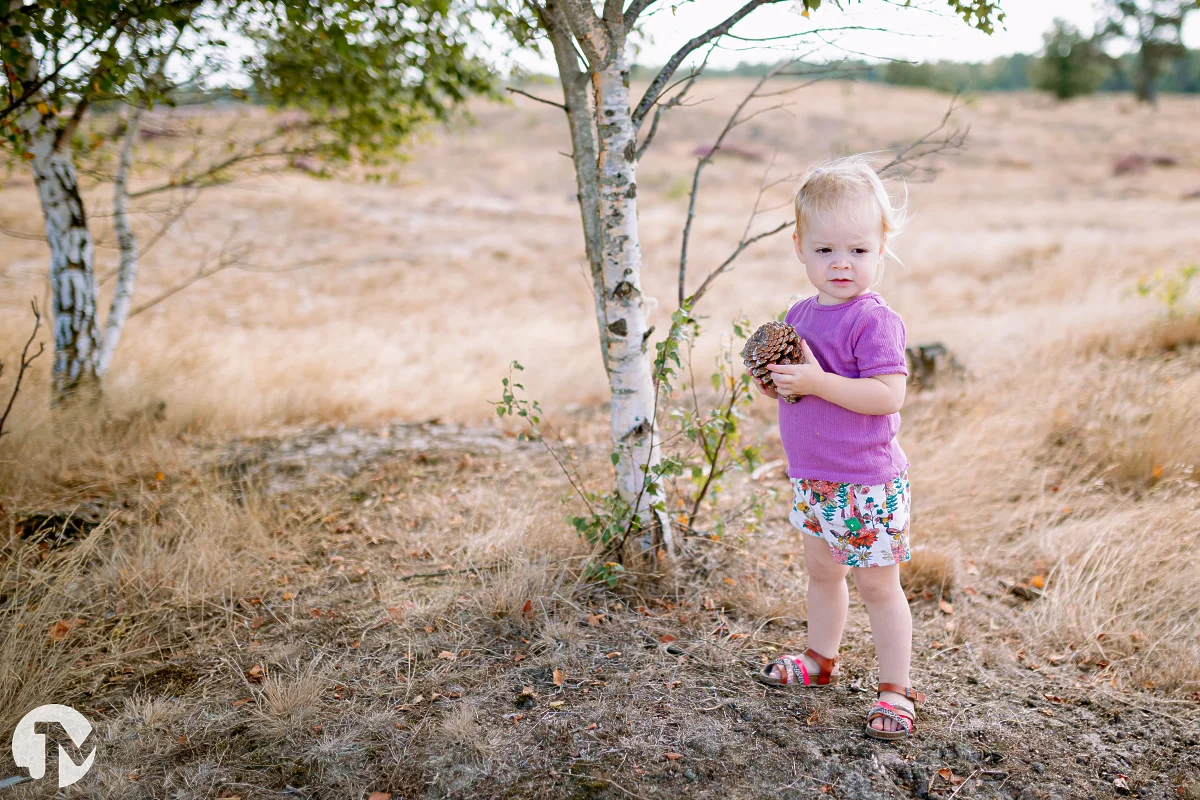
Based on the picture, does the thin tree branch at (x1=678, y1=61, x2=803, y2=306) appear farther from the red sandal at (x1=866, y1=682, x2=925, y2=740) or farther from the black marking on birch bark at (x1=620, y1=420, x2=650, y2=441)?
the red sandal at (x1=866, y1=682, x2=925, y2=740)

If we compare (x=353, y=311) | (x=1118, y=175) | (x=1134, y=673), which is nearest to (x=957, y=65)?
(x=1118, y=175)

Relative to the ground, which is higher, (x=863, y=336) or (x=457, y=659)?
(x=863, y=336)

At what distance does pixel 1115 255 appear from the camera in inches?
401

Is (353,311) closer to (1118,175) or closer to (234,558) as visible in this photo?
(234,558)

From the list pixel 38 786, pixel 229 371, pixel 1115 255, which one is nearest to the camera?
pixel 38 786

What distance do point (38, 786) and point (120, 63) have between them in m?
3.19

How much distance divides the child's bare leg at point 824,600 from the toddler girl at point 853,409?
1 centimetres

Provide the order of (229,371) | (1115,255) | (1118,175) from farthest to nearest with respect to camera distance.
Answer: (1118,175) → (1115,255) → (229,371)

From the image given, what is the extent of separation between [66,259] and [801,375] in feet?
15.2

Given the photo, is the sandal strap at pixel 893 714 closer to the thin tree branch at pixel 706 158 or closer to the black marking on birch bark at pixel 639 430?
the black marking on birch bark at pixel 639 430

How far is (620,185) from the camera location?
273 centimetres

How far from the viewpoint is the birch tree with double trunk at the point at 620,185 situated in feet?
8.71

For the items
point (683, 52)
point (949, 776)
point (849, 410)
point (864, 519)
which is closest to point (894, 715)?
point (949, 776)

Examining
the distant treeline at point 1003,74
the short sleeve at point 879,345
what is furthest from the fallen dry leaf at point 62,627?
the distant treeline at point 1003,74
